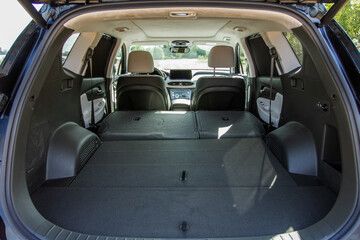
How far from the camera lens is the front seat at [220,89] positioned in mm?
3672

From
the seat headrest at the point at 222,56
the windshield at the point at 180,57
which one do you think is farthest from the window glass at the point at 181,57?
the seat headrest at the point at 222,56

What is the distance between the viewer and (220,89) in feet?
12.1

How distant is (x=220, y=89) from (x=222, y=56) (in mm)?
487

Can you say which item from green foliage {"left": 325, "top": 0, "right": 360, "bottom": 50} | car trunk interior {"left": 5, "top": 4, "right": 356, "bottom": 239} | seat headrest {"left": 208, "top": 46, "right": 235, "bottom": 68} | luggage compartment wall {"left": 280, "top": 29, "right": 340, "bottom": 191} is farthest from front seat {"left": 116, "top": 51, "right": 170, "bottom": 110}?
green foliage {"left": 325, "top": 0, "right": 360, "bottom": 50}

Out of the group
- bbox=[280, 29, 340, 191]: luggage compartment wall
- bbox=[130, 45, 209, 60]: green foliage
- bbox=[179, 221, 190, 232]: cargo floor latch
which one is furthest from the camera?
bbox=[130, 45, 209, 60]: green foliage

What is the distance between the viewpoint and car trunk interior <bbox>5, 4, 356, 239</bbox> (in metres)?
1.50

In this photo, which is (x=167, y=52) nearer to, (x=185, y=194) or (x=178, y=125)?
(x=178, y=125)

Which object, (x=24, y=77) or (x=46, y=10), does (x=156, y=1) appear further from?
(x=24, y=77)

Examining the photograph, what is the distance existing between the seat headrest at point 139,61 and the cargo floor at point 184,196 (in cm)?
168

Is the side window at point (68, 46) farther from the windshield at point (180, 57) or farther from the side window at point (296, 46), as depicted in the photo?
the windshield at point (180, 57)

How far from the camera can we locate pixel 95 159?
2.47 metres

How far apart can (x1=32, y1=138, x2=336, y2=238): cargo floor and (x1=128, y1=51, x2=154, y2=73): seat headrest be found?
1680mm

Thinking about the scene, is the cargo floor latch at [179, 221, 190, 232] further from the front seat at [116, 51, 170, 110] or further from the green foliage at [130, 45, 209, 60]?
the green foliage at [130, 45, 209, 60]

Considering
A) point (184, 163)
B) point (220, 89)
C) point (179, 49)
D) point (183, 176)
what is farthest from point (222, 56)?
point (183, 176)
